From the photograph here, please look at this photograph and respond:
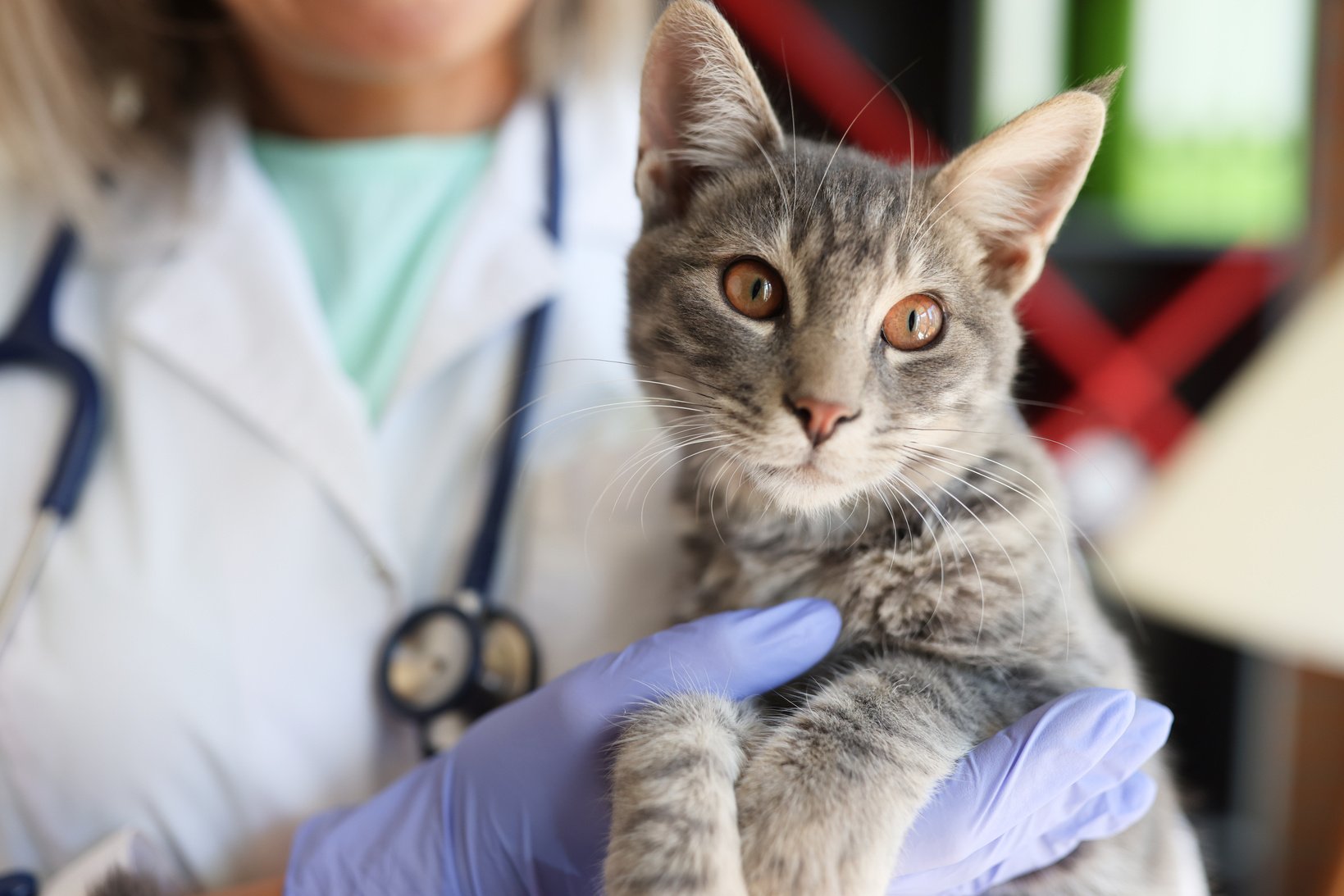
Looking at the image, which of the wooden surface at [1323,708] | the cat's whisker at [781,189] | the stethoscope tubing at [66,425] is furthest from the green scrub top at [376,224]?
the wooden surface at [1323,708]

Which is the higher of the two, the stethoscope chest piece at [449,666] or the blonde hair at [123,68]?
the blonde hair at [123,68]

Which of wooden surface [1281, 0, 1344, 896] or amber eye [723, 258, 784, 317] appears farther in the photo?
wooden surface [1281, 0, 1344, 896]

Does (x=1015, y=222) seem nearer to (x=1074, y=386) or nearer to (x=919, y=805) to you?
(x=919, y=805)

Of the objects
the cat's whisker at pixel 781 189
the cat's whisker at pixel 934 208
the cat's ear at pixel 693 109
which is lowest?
the cat's whisker at pixel 934 208

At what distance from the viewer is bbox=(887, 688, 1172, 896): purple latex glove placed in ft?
3.00

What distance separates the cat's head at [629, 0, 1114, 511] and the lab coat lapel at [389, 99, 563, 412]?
33 centimetres

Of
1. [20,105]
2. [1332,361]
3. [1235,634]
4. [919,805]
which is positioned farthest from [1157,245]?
[20,105]

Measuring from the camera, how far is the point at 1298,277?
2379 millimetres

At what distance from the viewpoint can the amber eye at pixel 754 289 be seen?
105 centimetres

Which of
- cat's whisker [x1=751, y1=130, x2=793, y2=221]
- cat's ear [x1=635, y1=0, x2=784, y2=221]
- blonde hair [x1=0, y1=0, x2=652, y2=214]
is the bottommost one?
cat's whisker [x1=751, y1=130, x2=793, y2=221]

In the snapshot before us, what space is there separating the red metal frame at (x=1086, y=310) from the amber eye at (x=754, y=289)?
1556 mm

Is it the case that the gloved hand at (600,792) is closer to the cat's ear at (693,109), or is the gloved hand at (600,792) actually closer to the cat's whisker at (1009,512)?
the cat's whisker at (1009,512)

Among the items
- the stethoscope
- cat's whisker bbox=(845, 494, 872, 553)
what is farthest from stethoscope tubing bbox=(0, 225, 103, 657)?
cat's whisker bbox=(845, 494, 872, 553)

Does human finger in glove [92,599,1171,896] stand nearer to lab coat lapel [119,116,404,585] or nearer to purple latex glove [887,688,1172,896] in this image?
purple latex glove [887,688,1172,896]
